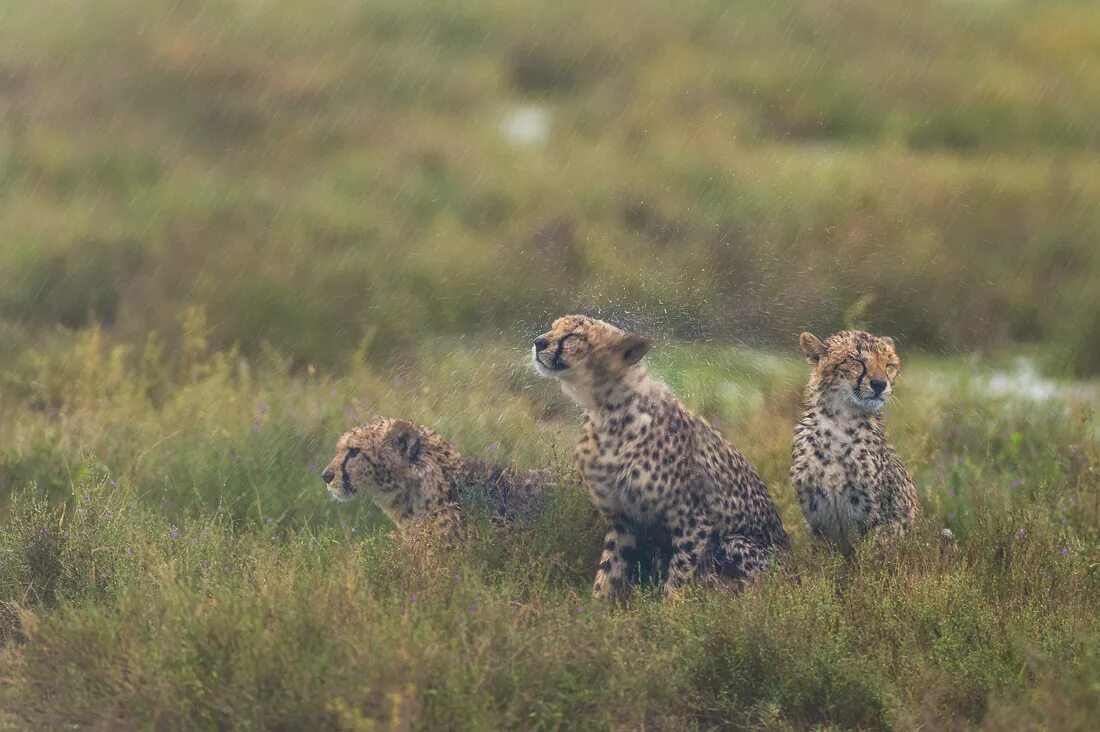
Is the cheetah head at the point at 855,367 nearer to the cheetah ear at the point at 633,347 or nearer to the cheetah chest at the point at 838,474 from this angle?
the cheetah chest at the point at 838,474

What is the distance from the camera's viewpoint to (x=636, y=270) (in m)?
8.80

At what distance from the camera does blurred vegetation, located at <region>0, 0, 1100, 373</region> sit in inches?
386

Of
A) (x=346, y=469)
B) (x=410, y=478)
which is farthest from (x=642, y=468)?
(x=346, y=469)

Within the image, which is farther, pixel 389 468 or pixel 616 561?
pixel 389 468

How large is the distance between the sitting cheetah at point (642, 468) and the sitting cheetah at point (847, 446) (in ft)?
0.86

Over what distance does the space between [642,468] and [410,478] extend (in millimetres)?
980

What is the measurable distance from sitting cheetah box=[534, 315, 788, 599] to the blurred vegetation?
6.29 ft

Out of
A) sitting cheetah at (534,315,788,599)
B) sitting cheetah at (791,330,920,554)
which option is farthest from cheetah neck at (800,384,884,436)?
sitting cheetah at (534,315,788,599)

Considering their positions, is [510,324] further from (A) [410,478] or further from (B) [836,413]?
(B) [836,413]

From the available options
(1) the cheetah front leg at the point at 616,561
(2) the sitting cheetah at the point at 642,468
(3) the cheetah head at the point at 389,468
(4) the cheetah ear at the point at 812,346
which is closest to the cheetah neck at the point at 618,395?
(2) the sitting cheetah at the point at 642,468

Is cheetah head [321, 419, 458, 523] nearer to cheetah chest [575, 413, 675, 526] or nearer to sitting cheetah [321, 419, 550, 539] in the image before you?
sitting cheetah [321, 419, 550, 539]


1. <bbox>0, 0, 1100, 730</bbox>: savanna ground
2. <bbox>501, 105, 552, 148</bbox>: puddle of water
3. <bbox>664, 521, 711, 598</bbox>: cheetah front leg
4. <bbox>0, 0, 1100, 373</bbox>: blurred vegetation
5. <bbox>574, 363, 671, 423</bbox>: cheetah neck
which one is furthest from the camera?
<bbox>501, 105, 552, 148</bbox>: puddle of water

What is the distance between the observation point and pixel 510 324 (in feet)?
29.0

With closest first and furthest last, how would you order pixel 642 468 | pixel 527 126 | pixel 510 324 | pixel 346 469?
pixel 642 468 < pixel 346 469 < pixel 510 324 < pixel 527 126
